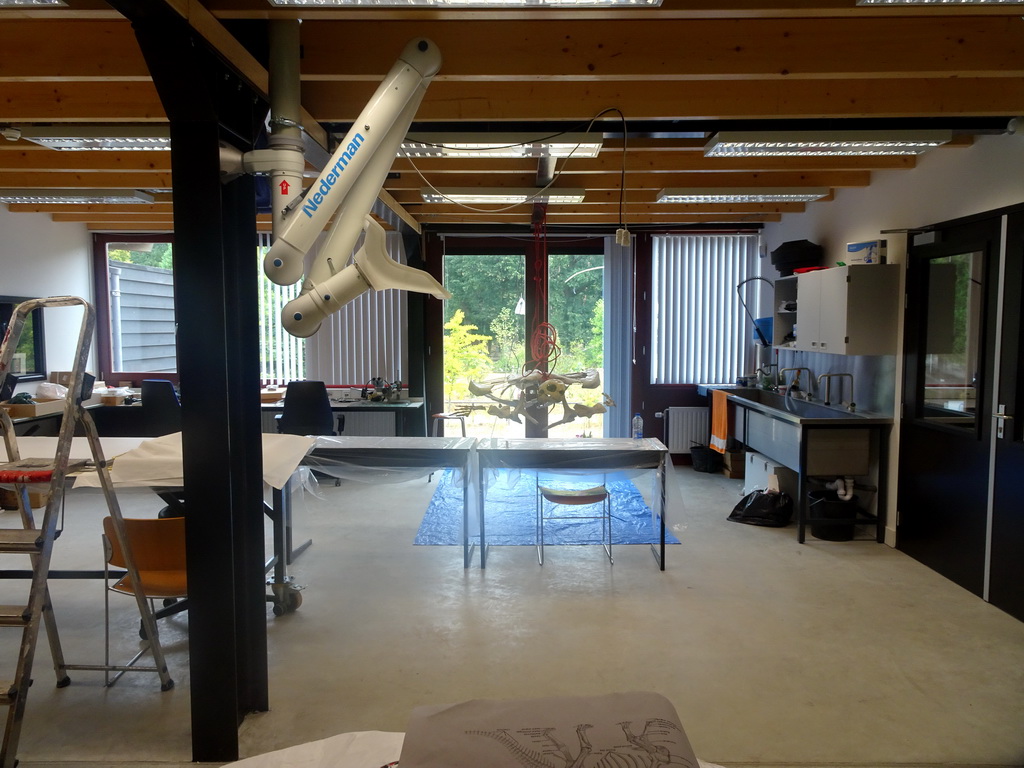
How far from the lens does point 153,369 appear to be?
A: 8.47 m

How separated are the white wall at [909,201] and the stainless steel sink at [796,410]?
215 mm

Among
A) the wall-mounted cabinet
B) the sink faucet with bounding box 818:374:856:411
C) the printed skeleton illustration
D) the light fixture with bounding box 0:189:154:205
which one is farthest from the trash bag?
the printed skeleton illustration

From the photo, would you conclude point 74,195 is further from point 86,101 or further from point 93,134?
point 86,101

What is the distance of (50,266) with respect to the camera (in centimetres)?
730

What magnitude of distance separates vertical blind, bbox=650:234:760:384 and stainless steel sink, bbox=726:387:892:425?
2.40ft

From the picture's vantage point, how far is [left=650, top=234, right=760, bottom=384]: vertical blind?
7926 mm

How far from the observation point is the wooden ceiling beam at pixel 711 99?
143 inches

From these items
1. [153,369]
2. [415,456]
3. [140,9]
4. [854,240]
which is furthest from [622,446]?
[153,369]

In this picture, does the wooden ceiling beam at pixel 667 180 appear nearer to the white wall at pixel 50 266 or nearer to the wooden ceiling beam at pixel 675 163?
the wooden ceiling beam at pixel 675 163

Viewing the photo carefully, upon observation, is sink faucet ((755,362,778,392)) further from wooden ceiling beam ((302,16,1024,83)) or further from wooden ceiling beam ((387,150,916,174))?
wooden ceiling beam ((302,16,1024,83))

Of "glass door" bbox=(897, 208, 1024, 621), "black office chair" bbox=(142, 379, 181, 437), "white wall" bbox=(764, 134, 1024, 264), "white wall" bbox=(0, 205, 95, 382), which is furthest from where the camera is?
"white wall" bbox=(0, 205, 95, 382)

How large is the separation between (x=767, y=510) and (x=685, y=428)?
239 cm

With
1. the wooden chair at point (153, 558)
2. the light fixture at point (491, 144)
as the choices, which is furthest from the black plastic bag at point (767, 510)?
the wooden chair at point (153, 558)

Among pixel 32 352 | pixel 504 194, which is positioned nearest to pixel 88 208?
pixel 32 352
